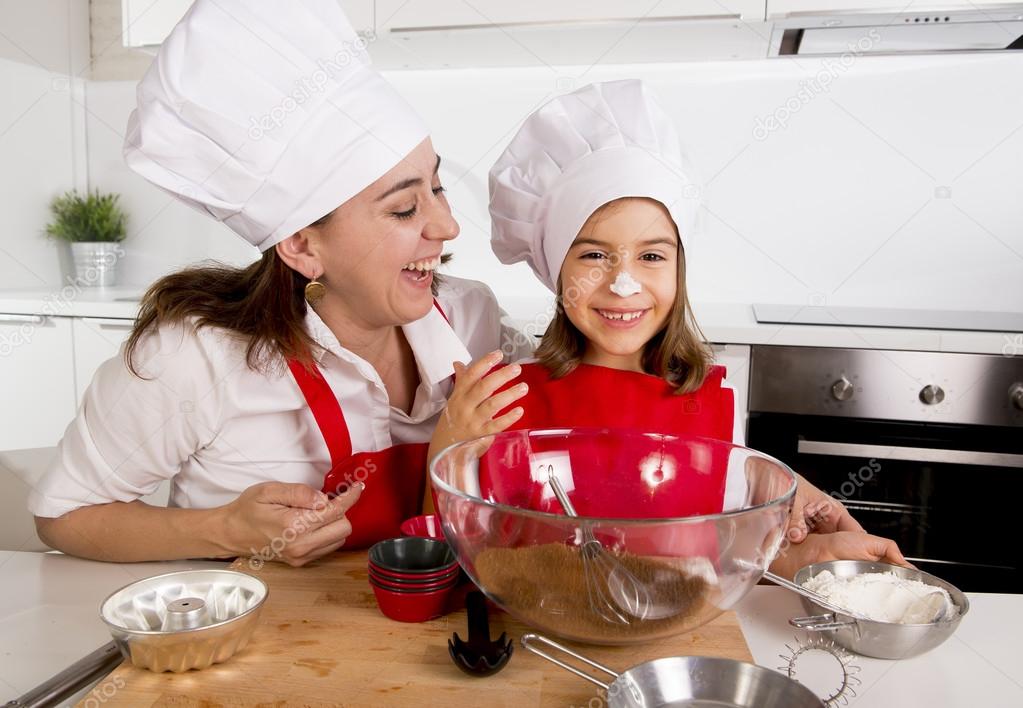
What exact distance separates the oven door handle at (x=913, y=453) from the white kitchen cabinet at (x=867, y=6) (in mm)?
1022

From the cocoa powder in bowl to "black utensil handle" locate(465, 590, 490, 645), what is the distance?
45 mm

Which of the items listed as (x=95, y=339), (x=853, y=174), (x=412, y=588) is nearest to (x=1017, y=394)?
(x=853, y=174)

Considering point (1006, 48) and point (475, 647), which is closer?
point (475, 647)

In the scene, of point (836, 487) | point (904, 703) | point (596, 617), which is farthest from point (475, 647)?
point (836, 487)

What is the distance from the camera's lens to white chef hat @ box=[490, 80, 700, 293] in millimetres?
1215

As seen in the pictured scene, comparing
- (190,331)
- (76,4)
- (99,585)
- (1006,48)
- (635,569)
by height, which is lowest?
(99,585)

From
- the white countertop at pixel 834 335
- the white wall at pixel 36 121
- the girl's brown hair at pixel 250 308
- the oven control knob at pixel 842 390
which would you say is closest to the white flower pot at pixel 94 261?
the white wall at pixel 36 121

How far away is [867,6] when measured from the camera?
202cm

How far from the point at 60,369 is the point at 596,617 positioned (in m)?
2.36

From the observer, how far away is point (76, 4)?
2.93m

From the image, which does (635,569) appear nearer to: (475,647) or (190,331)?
(475,647)

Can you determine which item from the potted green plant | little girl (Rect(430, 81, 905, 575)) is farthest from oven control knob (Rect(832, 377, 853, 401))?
the potted green plant

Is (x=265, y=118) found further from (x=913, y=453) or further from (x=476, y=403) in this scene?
(x=913, y=453)

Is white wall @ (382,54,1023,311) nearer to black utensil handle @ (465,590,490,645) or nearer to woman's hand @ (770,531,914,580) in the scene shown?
woman's hand @ (770,531,914,580)
